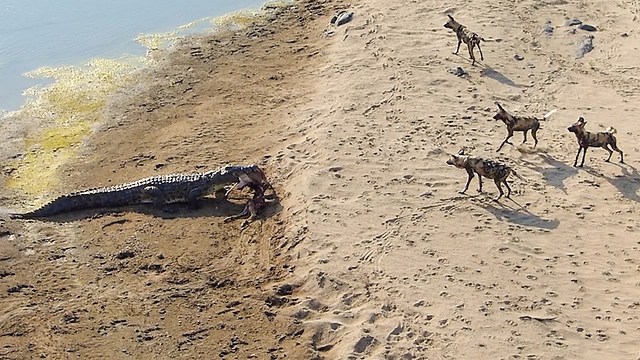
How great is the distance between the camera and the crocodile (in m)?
11.6

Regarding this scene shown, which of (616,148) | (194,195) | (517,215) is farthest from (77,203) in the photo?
(616,148)

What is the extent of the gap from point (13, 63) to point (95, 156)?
460 centimetres

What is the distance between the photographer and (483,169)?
1020cm

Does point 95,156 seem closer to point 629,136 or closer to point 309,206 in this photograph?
point 309,206

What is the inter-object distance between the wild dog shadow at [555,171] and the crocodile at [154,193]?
3772mm

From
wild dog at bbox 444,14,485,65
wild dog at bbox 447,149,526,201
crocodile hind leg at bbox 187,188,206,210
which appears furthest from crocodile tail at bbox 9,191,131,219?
wild dog at bbox 444,14,485,65

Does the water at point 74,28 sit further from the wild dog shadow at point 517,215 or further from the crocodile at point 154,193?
the wild dog shadow at point 517,215

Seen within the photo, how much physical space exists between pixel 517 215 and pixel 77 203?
6.22 m

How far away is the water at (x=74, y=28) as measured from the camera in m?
16.5

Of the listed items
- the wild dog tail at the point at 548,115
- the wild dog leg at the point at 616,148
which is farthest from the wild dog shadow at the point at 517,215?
the wild dog tail at the point at 548,115

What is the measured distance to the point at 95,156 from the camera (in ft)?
43.8

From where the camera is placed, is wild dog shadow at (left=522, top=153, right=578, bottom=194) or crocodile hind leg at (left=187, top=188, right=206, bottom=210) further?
crocodile hind leg at (left=187, top=188, right=206, bottom=210)

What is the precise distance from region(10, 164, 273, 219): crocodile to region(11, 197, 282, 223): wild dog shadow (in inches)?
2.6

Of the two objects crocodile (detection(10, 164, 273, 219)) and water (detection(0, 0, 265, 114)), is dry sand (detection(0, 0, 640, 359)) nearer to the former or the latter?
crocodile (detection(10, 164, 273, 219))
